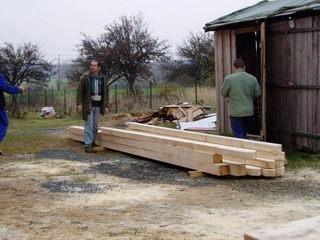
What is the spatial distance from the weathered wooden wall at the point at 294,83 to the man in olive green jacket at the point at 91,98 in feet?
11.8

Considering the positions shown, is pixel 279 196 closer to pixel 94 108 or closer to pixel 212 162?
pixel 212 162

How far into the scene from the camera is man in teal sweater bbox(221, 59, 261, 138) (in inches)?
399

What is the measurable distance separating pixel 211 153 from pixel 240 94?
1.99 meters

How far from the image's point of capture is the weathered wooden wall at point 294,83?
10141 millimetres

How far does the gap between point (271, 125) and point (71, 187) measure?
5154 mm

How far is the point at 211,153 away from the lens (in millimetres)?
8586

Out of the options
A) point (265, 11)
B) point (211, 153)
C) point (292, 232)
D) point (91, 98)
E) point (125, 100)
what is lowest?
point (211, 153)

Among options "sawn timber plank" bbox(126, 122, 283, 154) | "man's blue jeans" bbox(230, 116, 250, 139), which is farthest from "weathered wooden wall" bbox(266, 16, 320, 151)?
"sawn timber plank" bbox(126, 122, 283, 154)

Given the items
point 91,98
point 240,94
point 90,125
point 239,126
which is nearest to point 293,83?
point 240,94

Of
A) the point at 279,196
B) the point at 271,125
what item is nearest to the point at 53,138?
the point at 271,125

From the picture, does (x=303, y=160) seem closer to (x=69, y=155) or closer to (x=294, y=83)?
(x=294, y=83)

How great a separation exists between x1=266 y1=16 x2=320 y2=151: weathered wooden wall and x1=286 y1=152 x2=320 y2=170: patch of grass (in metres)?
0.25

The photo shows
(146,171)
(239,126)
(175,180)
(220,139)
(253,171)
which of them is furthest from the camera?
(239,126)

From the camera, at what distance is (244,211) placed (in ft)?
20.5
